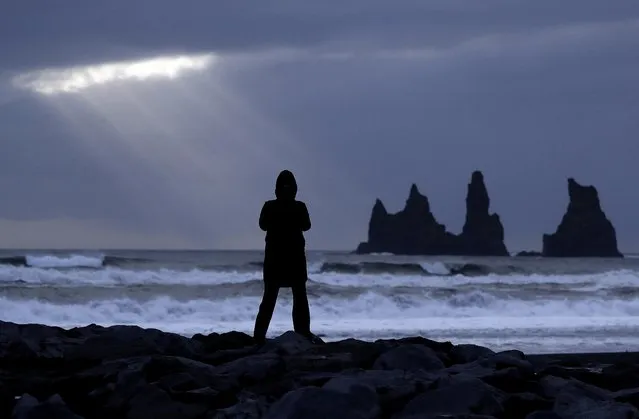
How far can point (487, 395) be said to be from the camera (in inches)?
240

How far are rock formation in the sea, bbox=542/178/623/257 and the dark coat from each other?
281 feet

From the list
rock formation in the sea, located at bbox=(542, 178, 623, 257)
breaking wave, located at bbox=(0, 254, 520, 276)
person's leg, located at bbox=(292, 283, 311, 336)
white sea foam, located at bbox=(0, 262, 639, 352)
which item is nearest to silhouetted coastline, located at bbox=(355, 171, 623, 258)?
rock formation in the sea, located at bbox=(542, 178, 623, 257)

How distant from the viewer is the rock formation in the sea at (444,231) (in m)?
93.8

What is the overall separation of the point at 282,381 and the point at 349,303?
59.2ft

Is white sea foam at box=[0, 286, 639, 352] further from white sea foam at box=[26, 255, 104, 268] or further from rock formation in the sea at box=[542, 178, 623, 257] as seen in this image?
rock formation in the sea at box=[542, 178, 623, 257]

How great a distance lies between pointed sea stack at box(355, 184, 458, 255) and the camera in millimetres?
94375

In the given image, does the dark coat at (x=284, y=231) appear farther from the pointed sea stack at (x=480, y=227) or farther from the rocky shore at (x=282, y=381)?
the pointed sea stack at (x=480, y=227)

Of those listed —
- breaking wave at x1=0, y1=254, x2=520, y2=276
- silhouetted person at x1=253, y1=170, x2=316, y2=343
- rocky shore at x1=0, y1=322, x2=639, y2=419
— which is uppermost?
silhouetted person at x1=253, y1=170, x2=316, y2=343

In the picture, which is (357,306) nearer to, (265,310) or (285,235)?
(265,310)

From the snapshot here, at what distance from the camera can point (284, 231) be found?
8945 mm

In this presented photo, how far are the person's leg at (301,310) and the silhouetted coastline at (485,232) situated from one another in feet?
278

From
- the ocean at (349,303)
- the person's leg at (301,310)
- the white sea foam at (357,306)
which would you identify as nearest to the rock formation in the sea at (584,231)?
the ocean at (349,303)

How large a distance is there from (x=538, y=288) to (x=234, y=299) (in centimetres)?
1118

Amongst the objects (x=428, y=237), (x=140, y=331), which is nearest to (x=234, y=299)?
(x=140, y=331)
